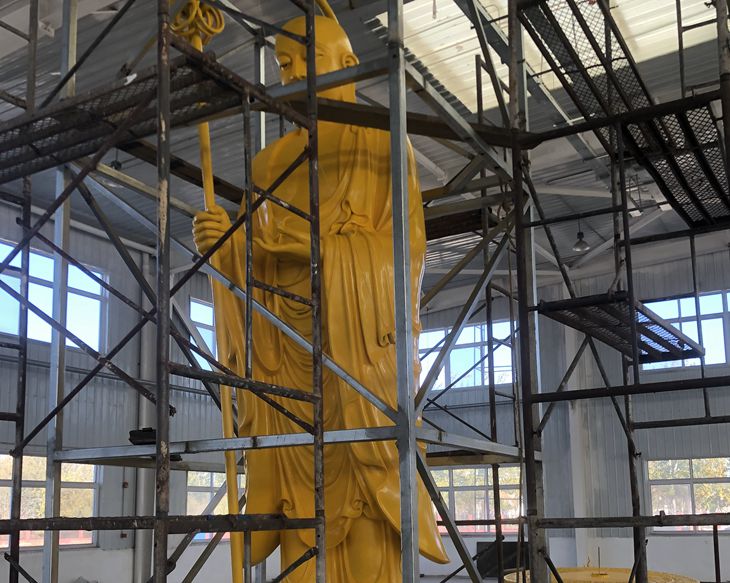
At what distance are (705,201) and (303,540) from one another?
468 centimetres

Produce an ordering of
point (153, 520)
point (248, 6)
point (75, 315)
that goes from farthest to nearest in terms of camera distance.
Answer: point (75, 315) < point (248, 6) < point (153, 520)

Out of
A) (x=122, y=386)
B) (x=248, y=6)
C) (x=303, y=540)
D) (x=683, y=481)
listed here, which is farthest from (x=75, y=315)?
(x=683, y=481)

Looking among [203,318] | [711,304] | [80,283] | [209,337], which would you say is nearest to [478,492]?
[711,304]

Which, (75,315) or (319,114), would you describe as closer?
(319,114)

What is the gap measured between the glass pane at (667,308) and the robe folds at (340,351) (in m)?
14.6

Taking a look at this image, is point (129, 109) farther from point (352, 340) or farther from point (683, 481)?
point (683, 481)

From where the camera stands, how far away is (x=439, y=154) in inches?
586

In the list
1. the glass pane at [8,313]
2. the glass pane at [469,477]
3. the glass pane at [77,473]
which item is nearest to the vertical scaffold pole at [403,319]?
the glass pane at [8,313]

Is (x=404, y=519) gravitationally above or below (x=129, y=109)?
below

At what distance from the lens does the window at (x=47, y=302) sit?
15664 mm

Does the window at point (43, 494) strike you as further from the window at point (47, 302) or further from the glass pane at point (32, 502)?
the window at point (47, 302)

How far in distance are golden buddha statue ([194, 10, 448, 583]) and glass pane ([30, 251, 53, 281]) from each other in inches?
416

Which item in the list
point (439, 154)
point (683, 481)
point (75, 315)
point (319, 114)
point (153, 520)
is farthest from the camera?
point (683, 481)

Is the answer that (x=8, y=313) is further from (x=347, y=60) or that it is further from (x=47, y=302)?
(x=347, y=60)
